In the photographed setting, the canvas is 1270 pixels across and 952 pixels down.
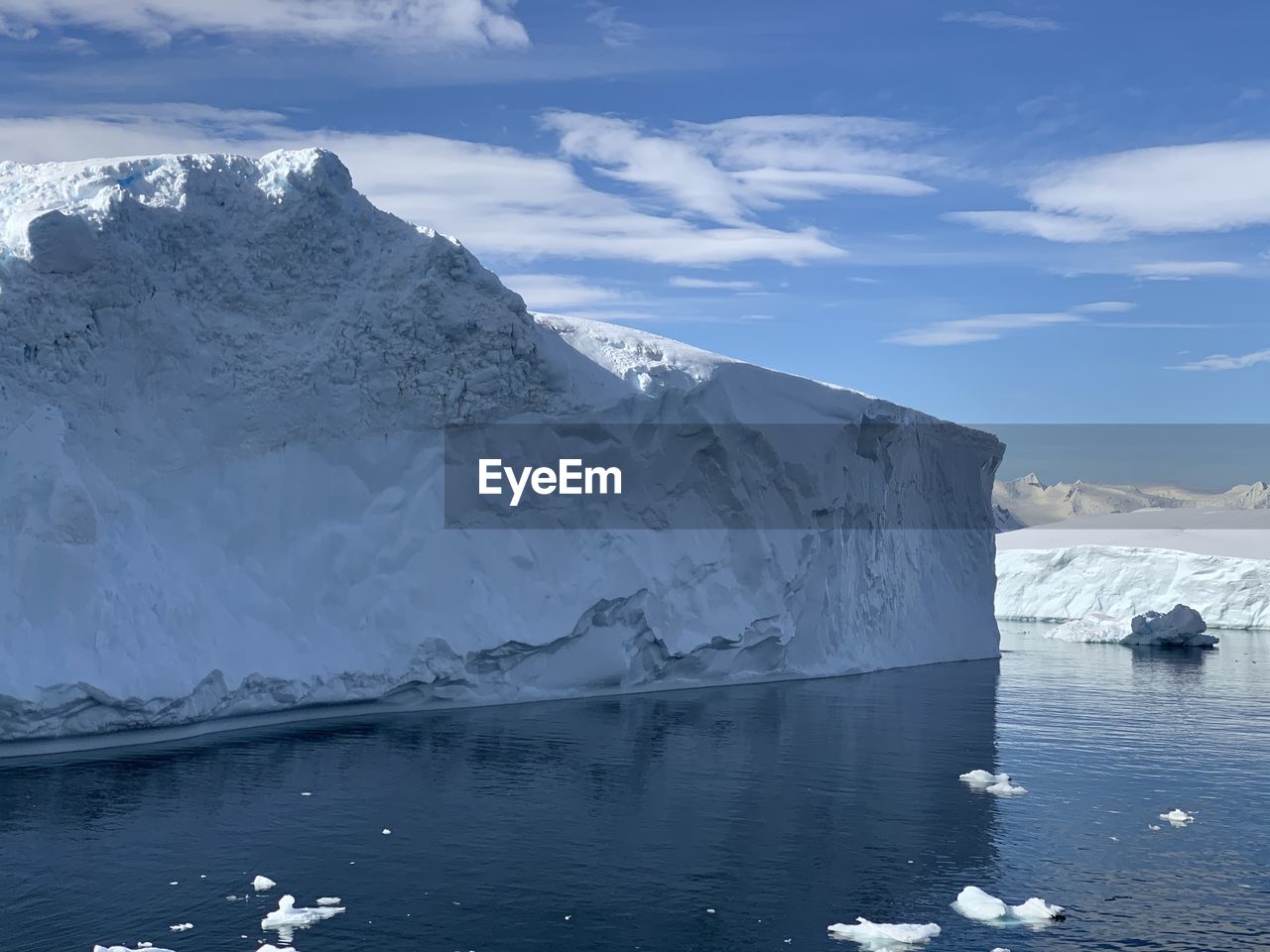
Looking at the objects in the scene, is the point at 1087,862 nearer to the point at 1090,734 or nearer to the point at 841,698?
the point at 1090,734

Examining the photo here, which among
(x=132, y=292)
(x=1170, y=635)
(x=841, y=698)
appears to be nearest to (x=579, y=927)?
(x=132, y=292)

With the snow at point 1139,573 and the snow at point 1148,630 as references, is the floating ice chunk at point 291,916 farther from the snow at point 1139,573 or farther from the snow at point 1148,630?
the snow at point 1139,573

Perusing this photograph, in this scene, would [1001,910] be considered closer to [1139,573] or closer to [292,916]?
[292,916]

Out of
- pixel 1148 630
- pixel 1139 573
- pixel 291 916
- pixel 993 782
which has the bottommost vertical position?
pixel 1148 630

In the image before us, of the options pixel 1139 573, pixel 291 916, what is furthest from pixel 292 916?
pixel 1139 573

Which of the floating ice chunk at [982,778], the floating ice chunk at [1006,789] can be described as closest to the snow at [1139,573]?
the floating ice chunk at [982,778]

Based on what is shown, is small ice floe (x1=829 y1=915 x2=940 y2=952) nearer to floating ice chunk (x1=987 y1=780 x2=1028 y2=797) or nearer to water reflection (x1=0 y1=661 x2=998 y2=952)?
water reflection (x1=0 y1=661 x2=998 y2=952)
